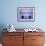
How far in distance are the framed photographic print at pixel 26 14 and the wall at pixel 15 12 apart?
0.10 m

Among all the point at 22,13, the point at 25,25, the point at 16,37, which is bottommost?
the point at 16,37

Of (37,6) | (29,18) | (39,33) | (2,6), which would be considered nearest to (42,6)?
(37,6)

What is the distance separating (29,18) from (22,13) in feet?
0.96

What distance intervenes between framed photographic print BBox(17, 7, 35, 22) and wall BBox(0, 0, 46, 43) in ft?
0.34

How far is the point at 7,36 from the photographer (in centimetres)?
401

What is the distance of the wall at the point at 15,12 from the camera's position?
4.48 m

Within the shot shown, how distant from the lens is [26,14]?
450cm

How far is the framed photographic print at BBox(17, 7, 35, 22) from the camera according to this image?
14.7 ft

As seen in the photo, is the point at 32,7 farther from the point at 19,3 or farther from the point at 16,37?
the point at 16,37

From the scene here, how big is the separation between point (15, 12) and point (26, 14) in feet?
1.24

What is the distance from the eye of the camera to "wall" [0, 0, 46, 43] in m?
4.48

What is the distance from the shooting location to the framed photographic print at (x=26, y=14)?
4484 millimetres

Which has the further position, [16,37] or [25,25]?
[25,25]

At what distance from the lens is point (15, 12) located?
450cm
